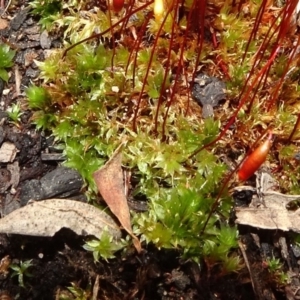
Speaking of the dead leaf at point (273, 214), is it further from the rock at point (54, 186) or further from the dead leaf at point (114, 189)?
the rock at point (54, 186)

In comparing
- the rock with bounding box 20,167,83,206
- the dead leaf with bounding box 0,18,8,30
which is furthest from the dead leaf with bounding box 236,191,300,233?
the dead leaf with bounding box 0,18,8,30

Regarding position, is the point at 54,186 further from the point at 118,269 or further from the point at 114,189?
the point at 118,269

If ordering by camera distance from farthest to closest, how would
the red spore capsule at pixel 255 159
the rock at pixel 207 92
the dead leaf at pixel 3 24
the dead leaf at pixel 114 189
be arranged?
the dead leaf at pixel 3 24
the rock at pixel 207 92
the dead leaf at pixel 114 189
the red spore capsule at pixel 255 159

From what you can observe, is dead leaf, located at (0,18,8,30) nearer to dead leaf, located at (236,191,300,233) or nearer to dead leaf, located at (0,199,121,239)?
dead leaf, located at (0,199,121,239)

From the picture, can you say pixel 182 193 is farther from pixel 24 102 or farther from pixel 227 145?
pixel 24 102

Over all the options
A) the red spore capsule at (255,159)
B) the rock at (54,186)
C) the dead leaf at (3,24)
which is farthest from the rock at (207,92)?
the dead leaf at (3,24)
